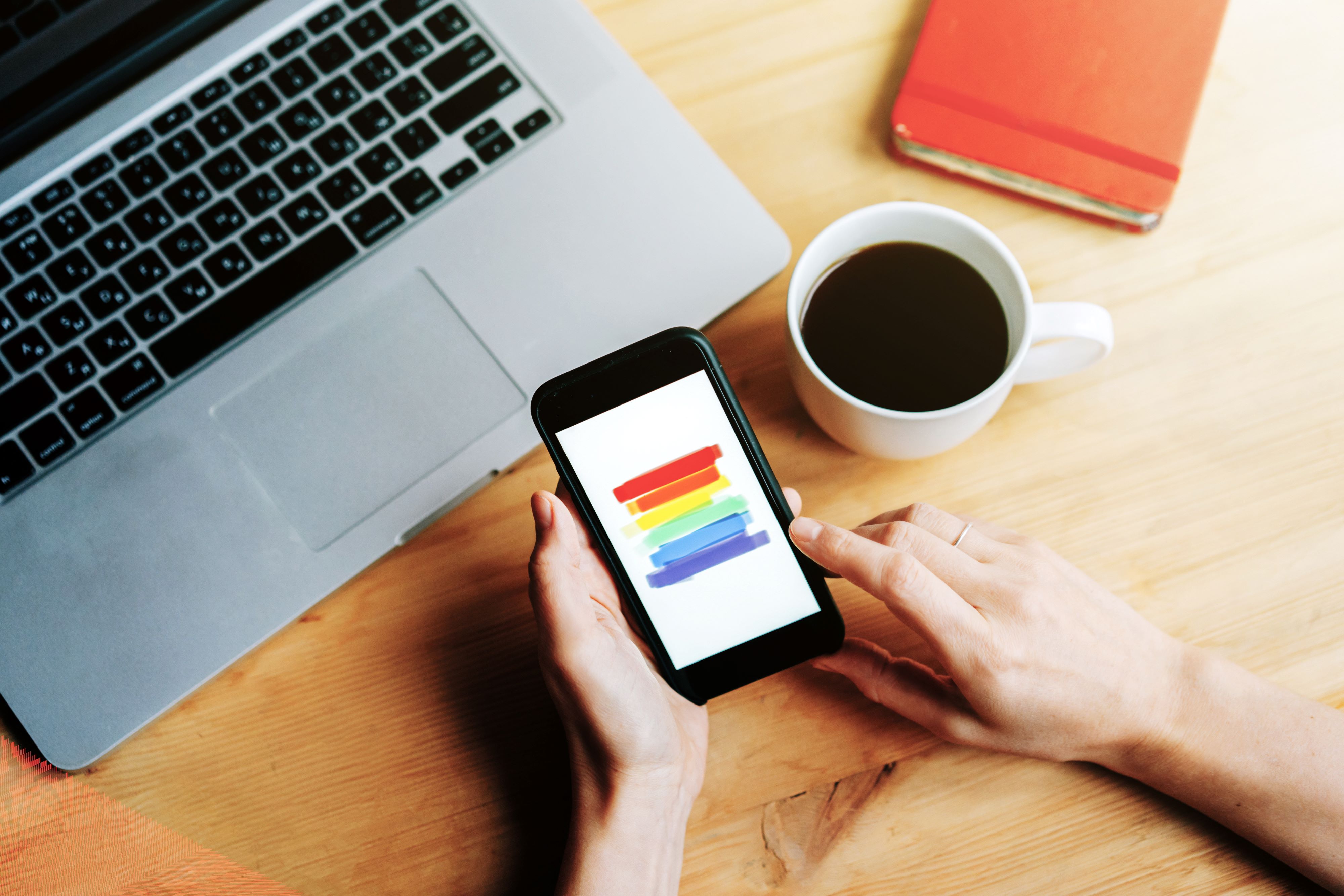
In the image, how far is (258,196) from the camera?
594 millimetres

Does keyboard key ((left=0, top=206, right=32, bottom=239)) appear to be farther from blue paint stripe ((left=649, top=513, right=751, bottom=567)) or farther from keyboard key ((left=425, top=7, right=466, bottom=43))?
blue paint stripe ((left=649, top=513, right=751, bottom=567))

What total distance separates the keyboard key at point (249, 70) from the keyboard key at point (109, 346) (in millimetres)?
194

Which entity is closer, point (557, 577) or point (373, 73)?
point (557, 577)

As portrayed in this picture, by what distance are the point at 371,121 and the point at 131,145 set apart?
6.8 inches

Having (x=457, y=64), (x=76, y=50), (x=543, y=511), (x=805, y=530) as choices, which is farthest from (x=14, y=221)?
(x=805, y=530)

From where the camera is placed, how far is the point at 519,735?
0.58 m

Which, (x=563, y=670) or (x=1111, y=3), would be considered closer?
(x=563, y=670)

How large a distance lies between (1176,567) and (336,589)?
58 centimetres

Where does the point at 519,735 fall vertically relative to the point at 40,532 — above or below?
below

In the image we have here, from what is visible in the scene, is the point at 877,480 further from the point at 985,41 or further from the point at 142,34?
the point at 142,34

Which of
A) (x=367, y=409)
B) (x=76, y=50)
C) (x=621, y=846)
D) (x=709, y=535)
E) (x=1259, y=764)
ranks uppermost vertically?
(x=76, y=50)

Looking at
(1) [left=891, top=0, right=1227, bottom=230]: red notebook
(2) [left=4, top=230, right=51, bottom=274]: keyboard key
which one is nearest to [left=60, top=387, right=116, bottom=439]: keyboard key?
(2) [left=4, top=230, right=51, bottom=274]: keyboard key

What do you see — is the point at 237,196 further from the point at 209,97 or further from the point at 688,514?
the point at 688,514

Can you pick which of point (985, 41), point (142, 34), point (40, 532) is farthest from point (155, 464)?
point (985, 41)
